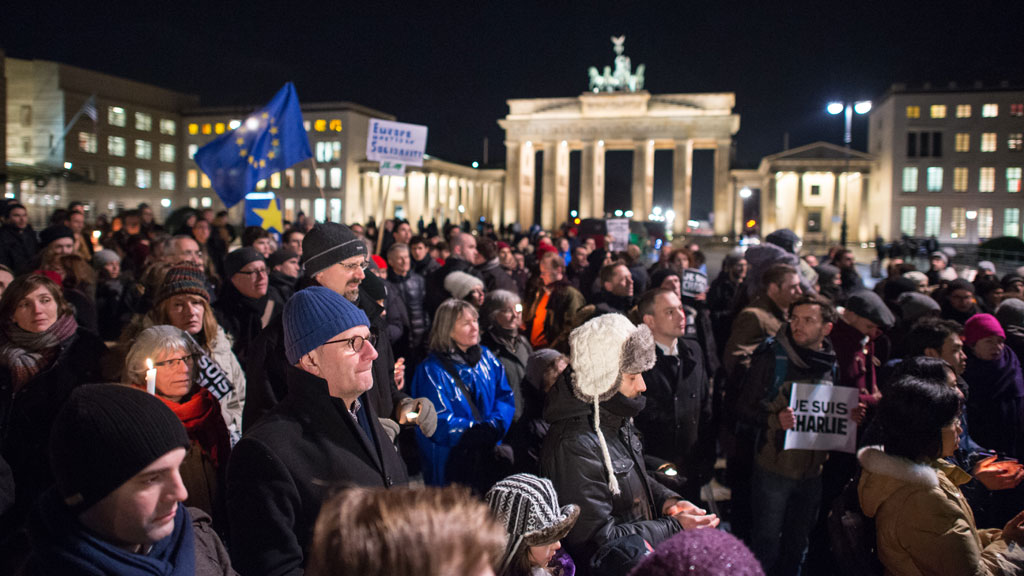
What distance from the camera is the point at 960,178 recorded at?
2472 inches

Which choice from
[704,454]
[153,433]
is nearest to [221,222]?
[704,454]

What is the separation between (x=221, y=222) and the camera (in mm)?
12570

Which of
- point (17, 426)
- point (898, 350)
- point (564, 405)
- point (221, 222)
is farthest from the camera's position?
A: point (221, 222)

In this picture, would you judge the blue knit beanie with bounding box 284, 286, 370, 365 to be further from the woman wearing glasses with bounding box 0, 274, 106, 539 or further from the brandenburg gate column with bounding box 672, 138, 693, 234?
the brandenburg gate column with bounding box 672, 138, 693, 234

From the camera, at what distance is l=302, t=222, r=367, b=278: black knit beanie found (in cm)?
412

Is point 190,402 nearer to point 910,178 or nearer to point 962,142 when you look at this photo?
point 910,178

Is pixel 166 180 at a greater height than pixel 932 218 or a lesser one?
greater

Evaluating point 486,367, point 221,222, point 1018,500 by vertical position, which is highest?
point 221,222

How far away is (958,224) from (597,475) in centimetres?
7141

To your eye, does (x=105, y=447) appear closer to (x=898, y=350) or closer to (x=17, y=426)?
(x=17, y=426)

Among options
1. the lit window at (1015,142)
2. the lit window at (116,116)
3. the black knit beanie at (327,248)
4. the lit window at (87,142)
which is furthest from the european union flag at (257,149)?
the lit window at (1015,142)

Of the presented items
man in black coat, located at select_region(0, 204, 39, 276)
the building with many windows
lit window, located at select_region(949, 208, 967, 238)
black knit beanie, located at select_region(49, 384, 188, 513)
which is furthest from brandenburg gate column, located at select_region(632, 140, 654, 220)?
black knit beanie, located at select_region(49, 384, 188, 513)

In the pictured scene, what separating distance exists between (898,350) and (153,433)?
674 centimetres

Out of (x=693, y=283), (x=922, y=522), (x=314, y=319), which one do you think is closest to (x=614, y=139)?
(x=693, y=283)
